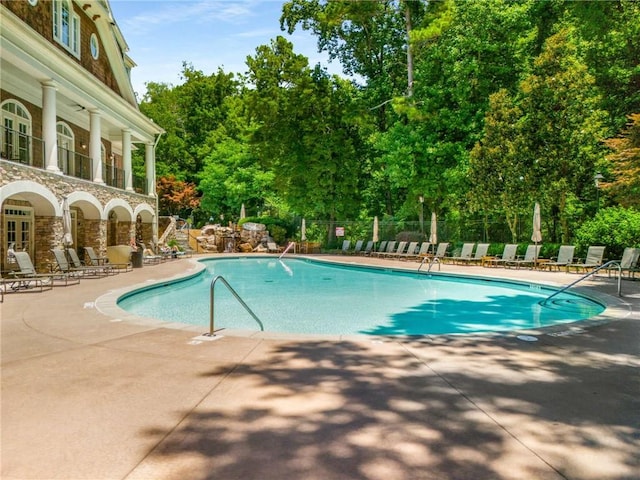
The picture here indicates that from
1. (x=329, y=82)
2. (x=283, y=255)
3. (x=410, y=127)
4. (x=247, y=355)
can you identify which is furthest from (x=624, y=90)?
(x=247, y=355)

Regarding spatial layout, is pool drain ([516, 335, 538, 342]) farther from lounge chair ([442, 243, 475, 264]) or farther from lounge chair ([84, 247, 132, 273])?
lounge chair ([442, 243, 475, 264])

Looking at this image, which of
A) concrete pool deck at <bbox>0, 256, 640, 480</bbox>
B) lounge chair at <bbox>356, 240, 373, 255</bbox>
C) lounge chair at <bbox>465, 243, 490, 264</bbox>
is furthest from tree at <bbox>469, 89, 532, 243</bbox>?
concrete pool deck at <bbox>0, 256, 640, 480</bbox>

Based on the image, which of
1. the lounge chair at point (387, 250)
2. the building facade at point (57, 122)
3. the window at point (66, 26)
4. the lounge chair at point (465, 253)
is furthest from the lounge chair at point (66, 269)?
the lounge chair at point (465, 253)

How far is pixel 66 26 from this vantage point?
51.1ft

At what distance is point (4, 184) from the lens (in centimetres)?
1090

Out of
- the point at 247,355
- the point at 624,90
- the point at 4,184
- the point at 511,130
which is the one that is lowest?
the point at 247,355

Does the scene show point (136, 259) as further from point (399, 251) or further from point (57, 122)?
point (399, 251)

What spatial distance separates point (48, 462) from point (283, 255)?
22.9m

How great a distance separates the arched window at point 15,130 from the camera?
13.1 meters

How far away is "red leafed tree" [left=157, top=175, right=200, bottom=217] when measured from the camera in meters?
35.1

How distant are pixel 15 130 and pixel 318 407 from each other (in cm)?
1533

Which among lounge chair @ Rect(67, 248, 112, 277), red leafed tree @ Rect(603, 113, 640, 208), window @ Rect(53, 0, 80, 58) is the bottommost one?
lounge chair @ Rect(67, 248, 112, 277)

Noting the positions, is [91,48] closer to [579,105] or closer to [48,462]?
[48,462]

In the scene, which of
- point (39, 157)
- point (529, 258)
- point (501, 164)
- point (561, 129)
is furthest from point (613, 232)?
point (39, 157)
